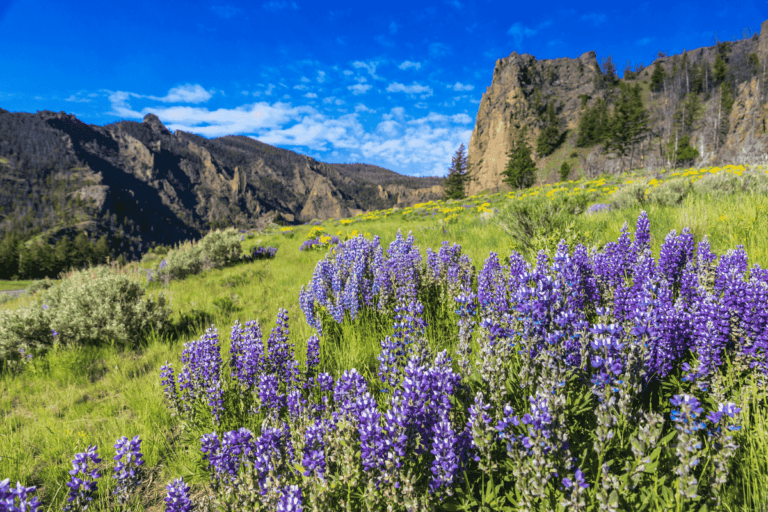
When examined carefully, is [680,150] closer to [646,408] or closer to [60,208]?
[646,408]

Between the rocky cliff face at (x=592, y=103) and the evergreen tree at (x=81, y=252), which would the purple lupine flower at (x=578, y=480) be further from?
the evergreen tree at (x=81, y=252)

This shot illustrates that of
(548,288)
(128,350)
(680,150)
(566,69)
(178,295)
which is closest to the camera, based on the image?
(548,288)

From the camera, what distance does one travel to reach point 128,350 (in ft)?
16.6

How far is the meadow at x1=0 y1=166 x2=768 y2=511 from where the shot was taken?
1.54m

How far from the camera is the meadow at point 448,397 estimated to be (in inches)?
60.5

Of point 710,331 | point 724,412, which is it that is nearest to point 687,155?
point 710,331

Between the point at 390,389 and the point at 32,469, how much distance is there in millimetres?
3278

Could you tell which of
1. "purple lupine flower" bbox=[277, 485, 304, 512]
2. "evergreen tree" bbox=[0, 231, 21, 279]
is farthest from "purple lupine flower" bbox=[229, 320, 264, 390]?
"evergreen tree" bbox=[0, 231, 21, 279]

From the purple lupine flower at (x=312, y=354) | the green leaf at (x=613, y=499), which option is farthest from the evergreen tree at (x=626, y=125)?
the green leaf at (x=613, y=499)

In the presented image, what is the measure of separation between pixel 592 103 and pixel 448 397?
126 m

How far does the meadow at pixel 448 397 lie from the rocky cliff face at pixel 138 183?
474ft

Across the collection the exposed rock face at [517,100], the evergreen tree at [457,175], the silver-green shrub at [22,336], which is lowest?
the silver-green shrub at [22,336]

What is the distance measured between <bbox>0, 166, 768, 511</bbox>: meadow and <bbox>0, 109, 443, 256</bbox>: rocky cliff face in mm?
144537

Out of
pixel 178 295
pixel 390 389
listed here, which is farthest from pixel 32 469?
pixel 178 295
